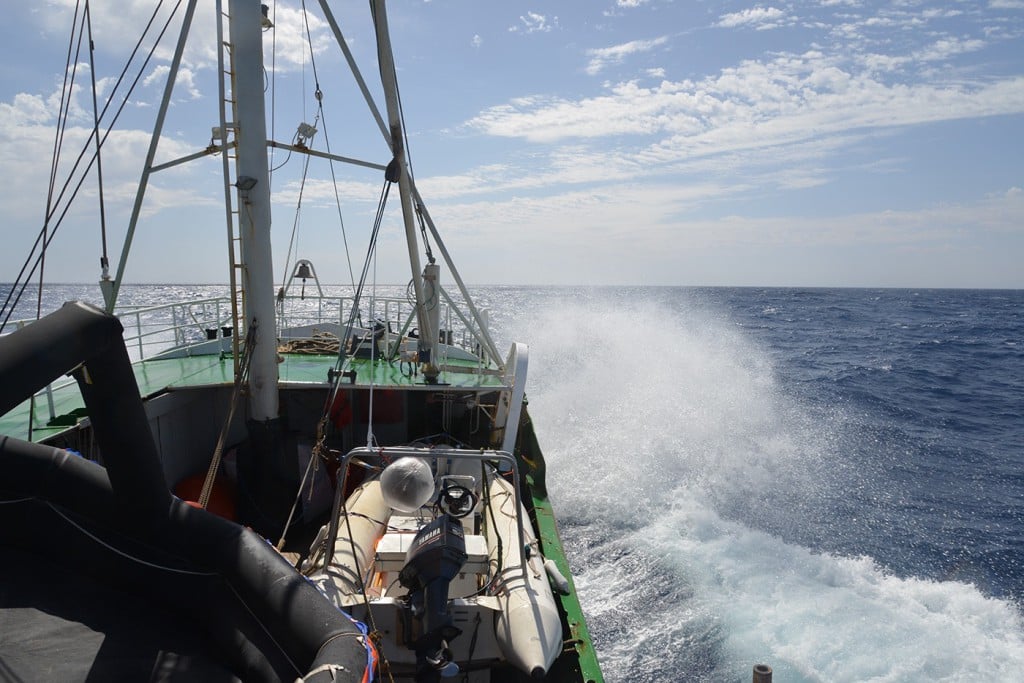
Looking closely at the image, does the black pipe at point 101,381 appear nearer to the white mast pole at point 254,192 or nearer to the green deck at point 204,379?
the green deck at point 204,379

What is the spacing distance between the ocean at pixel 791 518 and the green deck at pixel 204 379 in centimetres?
407

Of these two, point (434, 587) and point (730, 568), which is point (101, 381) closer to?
point (434, 587)

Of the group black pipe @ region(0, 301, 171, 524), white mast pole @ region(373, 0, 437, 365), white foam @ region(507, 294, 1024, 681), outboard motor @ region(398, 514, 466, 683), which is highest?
white mast pole @ region(373, 0, 437, 365)

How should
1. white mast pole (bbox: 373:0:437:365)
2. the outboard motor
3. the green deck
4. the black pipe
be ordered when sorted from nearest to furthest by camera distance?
the black pipe, the outboard motor, the green deck, white mast pole (bbox: 373:0:437:365)

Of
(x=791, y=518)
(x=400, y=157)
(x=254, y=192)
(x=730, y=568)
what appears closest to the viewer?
(x=254, y=192)

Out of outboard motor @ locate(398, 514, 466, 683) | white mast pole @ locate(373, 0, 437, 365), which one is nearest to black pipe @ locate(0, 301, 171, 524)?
outboard motor @ locate(398, 514, 466, 683)

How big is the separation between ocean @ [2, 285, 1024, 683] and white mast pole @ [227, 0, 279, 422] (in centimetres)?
601

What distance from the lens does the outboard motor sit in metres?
4.16

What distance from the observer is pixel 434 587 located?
448cm

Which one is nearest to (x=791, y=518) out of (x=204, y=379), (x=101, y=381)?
(x=204, y=379)

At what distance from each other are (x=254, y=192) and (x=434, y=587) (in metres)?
5.18

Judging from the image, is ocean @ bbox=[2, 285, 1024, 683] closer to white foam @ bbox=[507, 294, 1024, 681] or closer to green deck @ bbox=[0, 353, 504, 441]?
white foam @ bbox=[507, 294, 1024, 681]

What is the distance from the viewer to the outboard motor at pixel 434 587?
4.16 metres

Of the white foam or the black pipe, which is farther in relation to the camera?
the white foam
